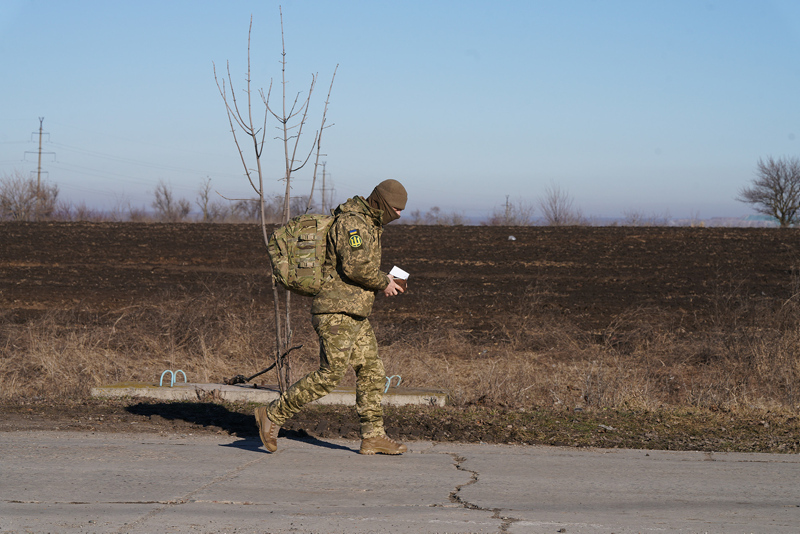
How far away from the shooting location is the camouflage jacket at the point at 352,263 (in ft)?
17.1

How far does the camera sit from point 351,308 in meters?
5.32

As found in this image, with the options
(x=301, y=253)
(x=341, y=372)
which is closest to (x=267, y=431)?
(x=341, y=372)

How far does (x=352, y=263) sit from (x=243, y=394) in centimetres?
316

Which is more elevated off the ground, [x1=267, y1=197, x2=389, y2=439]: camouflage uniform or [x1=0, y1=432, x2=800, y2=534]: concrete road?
[x1=267, y1=197, x2=389, y2=439]: camouflage uniform

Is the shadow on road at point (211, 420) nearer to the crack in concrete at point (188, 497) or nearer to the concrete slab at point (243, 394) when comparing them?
the concrete slab at point (243, 394)

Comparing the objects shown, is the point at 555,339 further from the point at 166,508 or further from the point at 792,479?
the point at 166,508

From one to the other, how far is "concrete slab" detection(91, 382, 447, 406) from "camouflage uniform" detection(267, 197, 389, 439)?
2181mm

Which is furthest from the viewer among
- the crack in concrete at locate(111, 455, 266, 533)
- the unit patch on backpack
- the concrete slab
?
the concrete slab

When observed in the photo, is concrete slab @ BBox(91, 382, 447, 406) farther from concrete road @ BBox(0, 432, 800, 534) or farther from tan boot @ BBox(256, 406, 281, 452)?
tan boot @ BBox(256, 406, 281, 452)

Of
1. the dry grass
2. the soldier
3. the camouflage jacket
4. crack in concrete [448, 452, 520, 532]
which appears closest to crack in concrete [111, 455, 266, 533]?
the soldier

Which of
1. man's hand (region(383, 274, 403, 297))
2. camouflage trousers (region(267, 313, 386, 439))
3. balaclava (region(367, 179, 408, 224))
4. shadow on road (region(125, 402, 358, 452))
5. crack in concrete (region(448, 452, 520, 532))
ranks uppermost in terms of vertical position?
balaclava (region(367, 179, 408, 224))

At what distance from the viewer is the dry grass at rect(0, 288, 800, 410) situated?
8.36m

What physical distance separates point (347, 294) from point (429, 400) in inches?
106

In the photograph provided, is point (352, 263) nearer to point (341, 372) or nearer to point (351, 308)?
point (351, 308)
